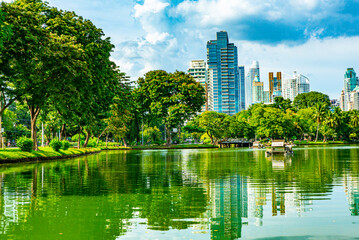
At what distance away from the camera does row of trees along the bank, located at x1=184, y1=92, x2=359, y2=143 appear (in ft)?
324

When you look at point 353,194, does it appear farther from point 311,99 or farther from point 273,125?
point 311,99

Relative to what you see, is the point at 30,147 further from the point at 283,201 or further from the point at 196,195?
the point at 283,201

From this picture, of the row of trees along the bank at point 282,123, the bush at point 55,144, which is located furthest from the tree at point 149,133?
the bush at point 55,144

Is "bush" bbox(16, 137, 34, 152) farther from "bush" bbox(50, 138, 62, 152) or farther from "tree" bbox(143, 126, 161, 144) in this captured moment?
"tree" bbox(143, 126, 161, 144)

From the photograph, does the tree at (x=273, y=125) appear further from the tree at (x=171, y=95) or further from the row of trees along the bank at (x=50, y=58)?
the row of trees along the bank at (x=50, y=58)

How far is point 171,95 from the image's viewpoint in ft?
263

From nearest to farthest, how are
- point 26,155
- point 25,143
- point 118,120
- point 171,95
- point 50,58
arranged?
point 50,58 → point 26,155 → point 25,143 → point 118,120 → point 171,95

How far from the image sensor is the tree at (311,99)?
456 feet

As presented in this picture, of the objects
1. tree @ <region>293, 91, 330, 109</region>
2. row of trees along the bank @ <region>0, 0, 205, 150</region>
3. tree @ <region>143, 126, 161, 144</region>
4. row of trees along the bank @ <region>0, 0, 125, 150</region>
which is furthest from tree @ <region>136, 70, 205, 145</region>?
tree @ <region>293, 91, 330, 109</region>

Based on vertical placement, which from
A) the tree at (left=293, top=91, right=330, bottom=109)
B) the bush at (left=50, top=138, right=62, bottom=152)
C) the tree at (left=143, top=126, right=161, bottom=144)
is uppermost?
the tree at (left=293, top=91, right=330, bottom=109)

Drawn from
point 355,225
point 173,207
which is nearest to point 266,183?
point 173,207

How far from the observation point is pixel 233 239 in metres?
6.89

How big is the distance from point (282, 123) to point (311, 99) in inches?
1756

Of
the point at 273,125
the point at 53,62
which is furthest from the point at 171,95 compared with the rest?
the point at 53,62
